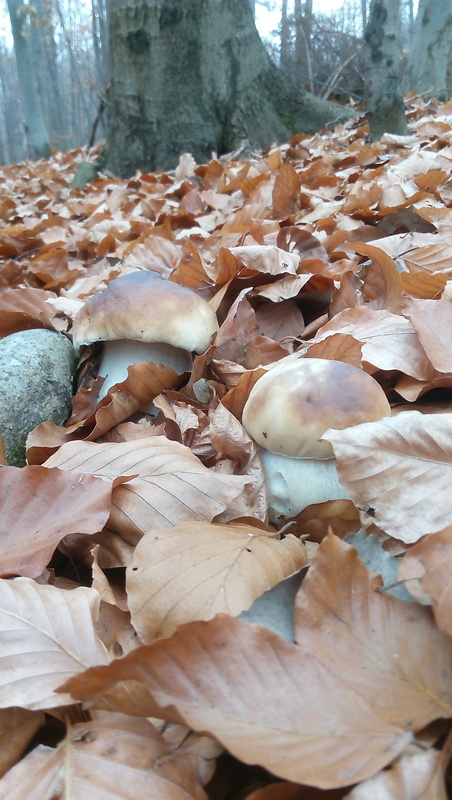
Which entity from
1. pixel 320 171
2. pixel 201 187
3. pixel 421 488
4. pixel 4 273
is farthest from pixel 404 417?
pixel 201 187

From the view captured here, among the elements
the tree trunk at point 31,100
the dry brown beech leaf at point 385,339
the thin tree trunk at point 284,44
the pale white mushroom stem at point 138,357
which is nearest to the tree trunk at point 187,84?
the pale white mushroom stem at point 138,357

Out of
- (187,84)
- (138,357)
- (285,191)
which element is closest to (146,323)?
(138,357)

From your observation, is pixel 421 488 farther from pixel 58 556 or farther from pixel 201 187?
pixel 201 187

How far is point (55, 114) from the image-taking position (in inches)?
1027

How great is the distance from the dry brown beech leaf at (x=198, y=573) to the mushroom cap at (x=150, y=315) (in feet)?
2.50

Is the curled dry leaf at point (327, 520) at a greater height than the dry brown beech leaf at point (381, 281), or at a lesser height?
lesser

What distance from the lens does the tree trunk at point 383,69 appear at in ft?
14.4

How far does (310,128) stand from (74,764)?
6.55 meters

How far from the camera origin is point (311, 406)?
3.62ft

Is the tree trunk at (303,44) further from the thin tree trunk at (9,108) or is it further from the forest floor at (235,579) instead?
the thin tree trunk at (9,108)

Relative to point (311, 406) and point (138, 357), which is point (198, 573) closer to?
point (311, 406)

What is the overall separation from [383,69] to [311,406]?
14.5 ft

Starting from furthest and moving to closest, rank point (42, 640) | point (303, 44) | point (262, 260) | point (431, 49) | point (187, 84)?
point (303, 44), point (431, 49), point (187, 84), point (262, 260), point (42, 640)

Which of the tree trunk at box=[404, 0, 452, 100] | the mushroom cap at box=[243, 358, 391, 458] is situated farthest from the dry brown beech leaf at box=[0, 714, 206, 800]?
the tree trunk at box=[404, 0, 452, 100]
